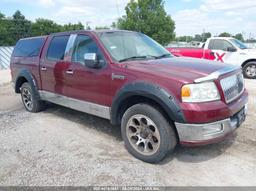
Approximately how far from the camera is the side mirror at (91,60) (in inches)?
160

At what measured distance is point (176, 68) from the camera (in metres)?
3.61

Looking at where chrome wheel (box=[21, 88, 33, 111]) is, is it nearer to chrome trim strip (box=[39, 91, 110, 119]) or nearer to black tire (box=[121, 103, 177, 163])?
chrome trim strip (box=[39, 91, 110, 119])

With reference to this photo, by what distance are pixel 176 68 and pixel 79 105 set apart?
2042 mm

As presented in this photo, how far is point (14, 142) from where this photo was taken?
4598 millimetres

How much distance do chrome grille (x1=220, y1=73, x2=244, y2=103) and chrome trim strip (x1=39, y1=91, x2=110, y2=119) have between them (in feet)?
5.87

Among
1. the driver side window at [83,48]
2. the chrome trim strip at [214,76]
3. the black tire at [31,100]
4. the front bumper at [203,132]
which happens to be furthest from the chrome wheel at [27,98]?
the chrome trim strip at [214,76]

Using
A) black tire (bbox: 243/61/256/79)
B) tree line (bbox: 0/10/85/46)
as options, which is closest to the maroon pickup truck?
black tire (bbox: 243/61/256/79)

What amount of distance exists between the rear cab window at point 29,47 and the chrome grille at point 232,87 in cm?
403

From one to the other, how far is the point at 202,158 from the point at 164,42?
25.8 m

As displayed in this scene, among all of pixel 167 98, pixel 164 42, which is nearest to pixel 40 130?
pixel 167 98

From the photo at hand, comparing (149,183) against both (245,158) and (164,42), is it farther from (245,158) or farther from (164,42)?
(164,42)

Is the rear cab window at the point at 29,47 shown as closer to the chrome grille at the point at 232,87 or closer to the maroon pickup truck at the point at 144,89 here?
the maroon pickup truck at the point at 144,89

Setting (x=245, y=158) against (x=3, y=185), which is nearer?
(x=3, y=185)

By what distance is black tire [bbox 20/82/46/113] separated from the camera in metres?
6.07
